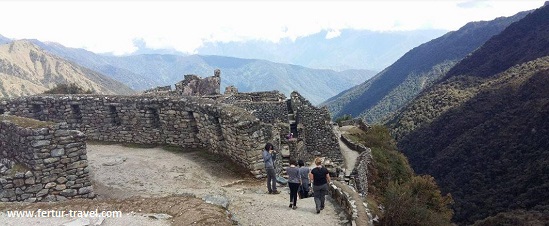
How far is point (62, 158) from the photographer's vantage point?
441 inches

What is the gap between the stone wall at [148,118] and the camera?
49.0 feet

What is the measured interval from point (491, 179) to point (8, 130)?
79.4 meters

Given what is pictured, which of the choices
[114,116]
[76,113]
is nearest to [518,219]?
[114,116]

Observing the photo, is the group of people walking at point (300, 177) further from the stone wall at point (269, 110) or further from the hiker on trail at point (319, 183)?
the stone wall at point (269, 110)

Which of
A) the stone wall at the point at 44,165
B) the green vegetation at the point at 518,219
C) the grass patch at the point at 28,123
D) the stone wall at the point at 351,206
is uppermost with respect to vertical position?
the grass patch at the point at 28,123

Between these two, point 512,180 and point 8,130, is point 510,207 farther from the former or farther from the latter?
point 8,130

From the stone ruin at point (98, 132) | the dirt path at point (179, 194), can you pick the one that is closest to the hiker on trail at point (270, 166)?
the dirt path at point (179, 194)

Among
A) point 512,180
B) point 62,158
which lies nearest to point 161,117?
point 62,158

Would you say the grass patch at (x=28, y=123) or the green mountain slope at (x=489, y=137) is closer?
the grass patch at (x=28, y=123)

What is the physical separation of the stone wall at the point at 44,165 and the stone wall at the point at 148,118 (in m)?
4.88

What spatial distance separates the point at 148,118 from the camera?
1677 centimetres

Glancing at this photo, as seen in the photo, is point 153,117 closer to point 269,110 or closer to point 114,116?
point 114,116

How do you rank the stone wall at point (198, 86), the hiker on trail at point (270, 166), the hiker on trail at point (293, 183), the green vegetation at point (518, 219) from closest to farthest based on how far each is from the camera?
1. the hiker on trail at point (293, 183)
2. the hiker on trail at point (270, 166)
3. the stone wall at point (198, 86)
4. the green vegetation at point (518, 219)

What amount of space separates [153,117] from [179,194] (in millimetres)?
6089
